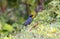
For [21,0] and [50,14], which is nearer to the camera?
[50,14]

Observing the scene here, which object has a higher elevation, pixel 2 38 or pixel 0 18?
pixel 2 38

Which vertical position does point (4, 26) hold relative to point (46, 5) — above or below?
below

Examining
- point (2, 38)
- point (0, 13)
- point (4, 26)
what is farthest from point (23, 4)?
point (2, 38)

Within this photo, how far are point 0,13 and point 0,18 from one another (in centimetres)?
47

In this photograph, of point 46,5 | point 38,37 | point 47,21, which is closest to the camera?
point 38,37

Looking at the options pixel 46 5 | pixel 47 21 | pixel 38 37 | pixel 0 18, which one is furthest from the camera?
pixel 0 18

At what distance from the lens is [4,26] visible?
8.05 meters

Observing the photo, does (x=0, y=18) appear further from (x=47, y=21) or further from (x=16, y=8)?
(x=47, y=21)

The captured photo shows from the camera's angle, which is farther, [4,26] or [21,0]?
[21,0]

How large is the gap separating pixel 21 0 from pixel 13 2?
701 millimetres

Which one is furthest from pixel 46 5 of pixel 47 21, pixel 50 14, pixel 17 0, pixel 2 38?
pixel 2 38

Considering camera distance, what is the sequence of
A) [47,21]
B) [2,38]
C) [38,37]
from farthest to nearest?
1. [47,21]
2. [2,38]
3. [38,37]

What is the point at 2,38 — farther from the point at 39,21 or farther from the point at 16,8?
the point at 16,8

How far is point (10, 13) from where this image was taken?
999cm
